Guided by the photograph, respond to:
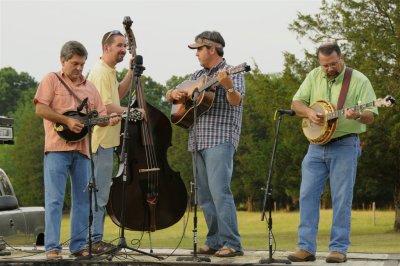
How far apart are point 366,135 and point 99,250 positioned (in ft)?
73.9

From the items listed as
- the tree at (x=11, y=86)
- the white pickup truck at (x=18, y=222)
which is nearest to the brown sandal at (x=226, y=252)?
the white pickup truck at (x=18, y=222)

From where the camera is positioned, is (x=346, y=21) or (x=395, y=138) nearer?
(x=395, y=138)

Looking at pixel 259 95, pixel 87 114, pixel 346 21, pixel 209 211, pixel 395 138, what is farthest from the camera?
pixel 259 95

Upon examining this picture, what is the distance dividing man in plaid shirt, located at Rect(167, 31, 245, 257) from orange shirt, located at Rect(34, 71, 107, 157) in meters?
0.96

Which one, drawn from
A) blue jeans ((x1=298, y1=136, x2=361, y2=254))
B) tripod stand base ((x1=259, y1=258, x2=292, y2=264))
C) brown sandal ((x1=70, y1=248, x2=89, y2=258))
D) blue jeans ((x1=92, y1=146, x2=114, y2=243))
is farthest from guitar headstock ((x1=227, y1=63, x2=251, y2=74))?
brown sandal ((x1=70, y1=248, x2=89, y2=258))

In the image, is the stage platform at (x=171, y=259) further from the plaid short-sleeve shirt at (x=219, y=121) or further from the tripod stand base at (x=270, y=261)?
the plaid short-sleeve shirt at (x=219, y=121)

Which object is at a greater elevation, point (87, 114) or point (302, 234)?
point (87, 114)

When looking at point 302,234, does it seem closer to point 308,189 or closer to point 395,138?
→ point 308,189

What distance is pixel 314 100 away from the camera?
28.9 ft

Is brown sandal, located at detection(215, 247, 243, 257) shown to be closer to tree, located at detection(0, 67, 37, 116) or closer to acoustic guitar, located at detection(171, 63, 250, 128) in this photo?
acoustic guitar, located at detection(171, 63, 250, 128)

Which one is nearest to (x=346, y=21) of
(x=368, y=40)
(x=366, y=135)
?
(x=368, y=40)

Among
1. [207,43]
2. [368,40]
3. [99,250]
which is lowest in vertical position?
[99,250]

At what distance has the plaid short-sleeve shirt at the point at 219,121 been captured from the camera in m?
9.08

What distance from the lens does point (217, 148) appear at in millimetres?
9055
